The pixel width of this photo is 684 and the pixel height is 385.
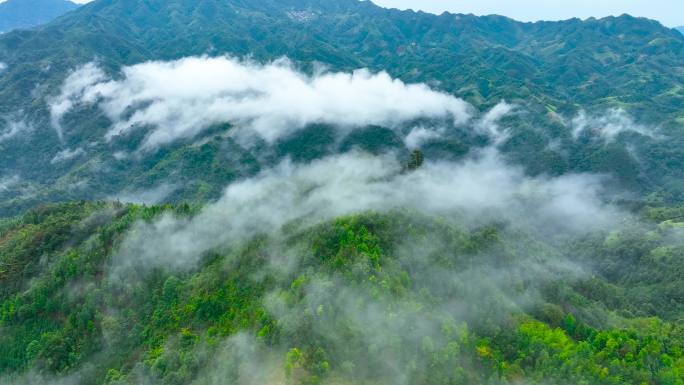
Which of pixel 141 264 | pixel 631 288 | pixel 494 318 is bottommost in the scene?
pixel 631 288

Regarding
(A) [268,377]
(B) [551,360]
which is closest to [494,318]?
(B) [551,360]

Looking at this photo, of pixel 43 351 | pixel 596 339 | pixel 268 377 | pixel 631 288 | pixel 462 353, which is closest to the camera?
pixel 268 377

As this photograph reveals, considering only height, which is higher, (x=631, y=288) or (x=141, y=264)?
(x=141, y=264)

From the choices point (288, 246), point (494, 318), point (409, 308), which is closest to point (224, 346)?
point (288, 246)

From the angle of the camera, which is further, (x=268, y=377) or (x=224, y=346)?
(x=224, y=346)

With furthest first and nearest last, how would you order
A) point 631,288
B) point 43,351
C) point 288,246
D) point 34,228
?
1. point 631,288
2. point 34,228
3. point 288,246
4. point 43,351

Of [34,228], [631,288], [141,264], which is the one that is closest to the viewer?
[141,264]

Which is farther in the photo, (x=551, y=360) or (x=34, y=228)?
(x=34, y=228)

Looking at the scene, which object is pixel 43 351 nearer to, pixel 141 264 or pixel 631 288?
pixel 141 264

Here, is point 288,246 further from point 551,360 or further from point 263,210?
point 551,360
